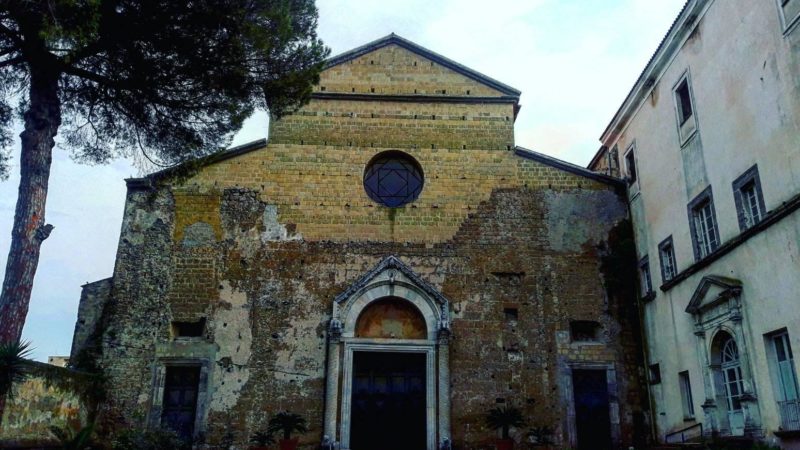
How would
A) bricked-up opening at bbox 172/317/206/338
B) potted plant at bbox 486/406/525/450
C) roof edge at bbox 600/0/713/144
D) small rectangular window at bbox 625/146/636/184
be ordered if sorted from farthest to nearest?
small rectangular window at bbox 625/146/636/184 → bricked-up opening at bbox 172/317/206/338 → potted plant at bbox 486/406/525/450 → roof edge at bbox 600/0/713/144

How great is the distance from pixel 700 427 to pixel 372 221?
A: 8.26 m

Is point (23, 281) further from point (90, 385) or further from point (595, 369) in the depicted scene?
point (595, 369)

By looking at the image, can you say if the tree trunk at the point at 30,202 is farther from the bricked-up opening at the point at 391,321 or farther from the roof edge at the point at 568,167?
the roof edge at the point at 568,167

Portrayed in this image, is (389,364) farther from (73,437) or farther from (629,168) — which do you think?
(629,168)

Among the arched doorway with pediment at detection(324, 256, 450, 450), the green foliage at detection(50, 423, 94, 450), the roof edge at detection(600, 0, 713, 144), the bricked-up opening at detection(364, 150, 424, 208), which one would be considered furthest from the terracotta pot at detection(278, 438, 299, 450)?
the roof edge at detection(600, 0, 713, 144)

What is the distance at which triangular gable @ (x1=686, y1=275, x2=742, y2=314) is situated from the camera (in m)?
10.6

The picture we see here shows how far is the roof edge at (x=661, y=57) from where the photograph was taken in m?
12.2

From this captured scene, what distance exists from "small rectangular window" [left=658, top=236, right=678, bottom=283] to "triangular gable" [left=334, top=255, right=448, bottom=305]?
484cm

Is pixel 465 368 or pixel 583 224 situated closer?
pixel 465 368

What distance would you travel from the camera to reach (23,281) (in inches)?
358

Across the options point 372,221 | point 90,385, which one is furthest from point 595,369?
point 90,385

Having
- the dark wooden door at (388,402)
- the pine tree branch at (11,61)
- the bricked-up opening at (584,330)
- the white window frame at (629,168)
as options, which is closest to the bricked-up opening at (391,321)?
the dark wooden door at (388,402)

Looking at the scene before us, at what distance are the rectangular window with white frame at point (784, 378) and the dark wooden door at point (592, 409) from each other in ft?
15.8

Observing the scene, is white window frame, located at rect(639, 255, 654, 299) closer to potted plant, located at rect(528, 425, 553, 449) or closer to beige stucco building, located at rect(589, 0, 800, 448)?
beige stucco building, located at rect(589, 0, 800, 448)
